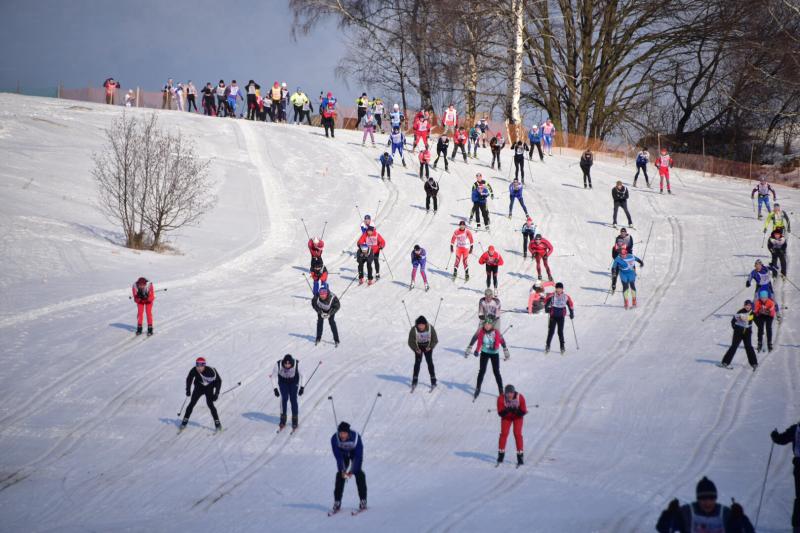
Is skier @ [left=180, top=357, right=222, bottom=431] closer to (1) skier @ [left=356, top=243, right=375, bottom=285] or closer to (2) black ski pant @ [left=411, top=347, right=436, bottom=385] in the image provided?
(2) black ski pant @ [left=411, top=347, right=436, bottom=385]

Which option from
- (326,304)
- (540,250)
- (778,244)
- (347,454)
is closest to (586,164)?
(540,250)

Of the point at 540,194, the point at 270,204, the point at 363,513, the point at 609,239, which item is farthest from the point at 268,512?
the point at 540,194

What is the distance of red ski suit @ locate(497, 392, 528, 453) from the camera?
1152 cm

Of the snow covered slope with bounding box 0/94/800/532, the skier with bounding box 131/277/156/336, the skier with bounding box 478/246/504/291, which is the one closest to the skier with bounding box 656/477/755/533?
the snow covered slope with bounding box 0/94/800/532

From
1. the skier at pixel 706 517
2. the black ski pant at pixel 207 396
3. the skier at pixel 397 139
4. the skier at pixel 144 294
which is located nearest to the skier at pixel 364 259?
the skier at pixel 144 294

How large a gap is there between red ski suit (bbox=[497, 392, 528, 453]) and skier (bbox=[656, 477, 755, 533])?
3944 mm

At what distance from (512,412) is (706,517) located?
4201 mm

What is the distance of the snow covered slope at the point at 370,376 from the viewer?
11102mm

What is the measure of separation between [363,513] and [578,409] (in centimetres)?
504

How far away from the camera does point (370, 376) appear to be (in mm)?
15750

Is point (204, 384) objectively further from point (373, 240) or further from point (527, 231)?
point (527, 231)

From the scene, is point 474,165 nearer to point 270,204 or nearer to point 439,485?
point 270,204

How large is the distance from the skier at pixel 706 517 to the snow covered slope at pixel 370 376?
2.13 metres

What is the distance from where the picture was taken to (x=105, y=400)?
1464 centimetres
